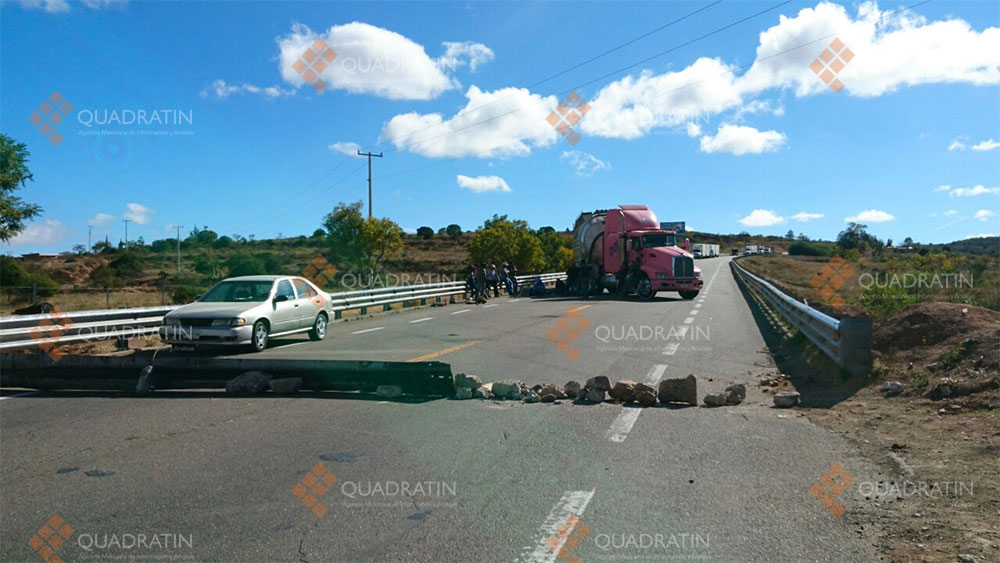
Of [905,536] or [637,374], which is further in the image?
[637,374]

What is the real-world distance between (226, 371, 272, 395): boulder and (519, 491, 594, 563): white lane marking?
5.42 metres

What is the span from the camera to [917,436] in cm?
669

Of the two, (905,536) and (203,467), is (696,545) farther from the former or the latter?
(203,467)

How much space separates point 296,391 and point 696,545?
629 centimetres

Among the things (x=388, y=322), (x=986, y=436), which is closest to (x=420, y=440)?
(x=986, y=436)

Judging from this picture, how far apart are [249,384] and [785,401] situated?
6657 millimetres

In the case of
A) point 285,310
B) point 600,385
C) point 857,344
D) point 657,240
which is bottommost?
point 600,385
